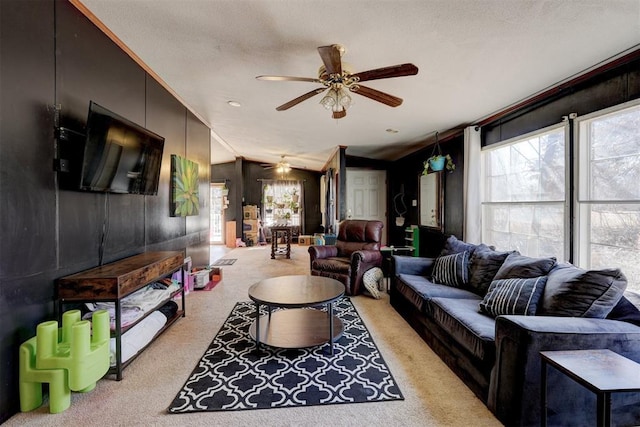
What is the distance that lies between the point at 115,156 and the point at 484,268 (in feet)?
11.0

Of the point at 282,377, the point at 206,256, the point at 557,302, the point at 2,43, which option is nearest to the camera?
the point at 2,43

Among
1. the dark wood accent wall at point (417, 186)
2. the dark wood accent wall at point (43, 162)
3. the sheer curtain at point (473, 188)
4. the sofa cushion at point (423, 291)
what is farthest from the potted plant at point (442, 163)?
the dark wood accent wall at point (43, 162)

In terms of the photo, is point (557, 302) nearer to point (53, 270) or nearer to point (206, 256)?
point (53, 270)

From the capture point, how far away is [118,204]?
249cm

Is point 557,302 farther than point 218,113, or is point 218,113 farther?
point 218,113

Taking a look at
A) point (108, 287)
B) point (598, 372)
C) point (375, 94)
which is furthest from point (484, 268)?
point (108, 287)

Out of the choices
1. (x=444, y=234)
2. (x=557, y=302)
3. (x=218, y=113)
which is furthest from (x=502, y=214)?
(x=218, y=113)

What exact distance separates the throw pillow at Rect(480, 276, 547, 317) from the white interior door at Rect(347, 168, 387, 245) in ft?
14.6

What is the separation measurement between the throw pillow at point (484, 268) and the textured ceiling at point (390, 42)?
1627mm

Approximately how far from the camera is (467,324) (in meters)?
1.87

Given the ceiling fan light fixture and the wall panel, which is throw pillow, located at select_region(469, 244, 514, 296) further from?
the wall panel

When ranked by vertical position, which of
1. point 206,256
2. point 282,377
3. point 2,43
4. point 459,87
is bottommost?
point 282,377

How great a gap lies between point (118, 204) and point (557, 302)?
11.5ft

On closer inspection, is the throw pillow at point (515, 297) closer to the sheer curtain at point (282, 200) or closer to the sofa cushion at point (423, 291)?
the sofa cushion at point (423, 291)
